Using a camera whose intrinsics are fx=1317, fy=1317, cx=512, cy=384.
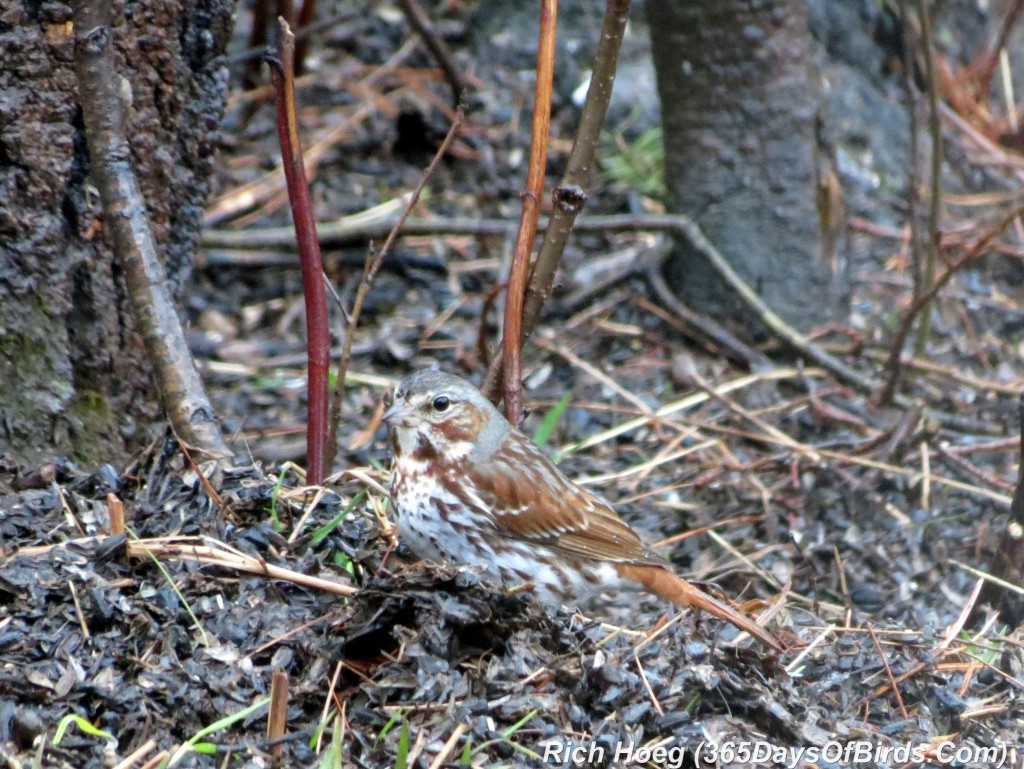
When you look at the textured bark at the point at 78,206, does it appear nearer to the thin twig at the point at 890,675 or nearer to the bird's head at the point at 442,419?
the bird's head at the point at 442,419

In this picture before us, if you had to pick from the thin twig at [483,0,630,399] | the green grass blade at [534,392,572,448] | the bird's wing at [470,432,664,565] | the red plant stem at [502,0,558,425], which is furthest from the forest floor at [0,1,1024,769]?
the thin twig at [483,0,630,399]

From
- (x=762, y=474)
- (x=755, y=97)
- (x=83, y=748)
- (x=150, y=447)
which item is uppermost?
(x=755, y=97)

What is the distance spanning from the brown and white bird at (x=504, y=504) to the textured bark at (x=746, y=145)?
77.7 inches

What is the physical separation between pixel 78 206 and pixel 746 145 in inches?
119

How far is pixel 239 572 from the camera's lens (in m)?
3.08

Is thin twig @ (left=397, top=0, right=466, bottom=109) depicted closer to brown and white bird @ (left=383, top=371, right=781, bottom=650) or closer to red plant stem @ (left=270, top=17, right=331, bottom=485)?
brown and white bird @ (left=383, top=371, right=781, bottom=650)

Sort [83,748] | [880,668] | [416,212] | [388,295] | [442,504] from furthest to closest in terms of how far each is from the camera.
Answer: [416,212] < [388,295] < [442,504] < [880,668] < [83,748]

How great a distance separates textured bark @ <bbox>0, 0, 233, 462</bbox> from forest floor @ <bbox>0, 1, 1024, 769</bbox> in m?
0.26

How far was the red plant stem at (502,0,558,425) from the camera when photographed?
11.5 ft

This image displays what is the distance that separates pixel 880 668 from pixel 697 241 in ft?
8.93

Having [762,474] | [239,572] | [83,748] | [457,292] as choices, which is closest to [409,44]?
[457,292]

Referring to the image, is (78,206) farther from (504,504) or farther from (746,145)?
(746,145)

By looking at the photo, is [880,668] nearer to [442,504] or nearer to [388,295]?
[442,504]

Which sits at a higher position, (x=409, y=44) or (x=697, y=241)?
(x=409, y=44)
